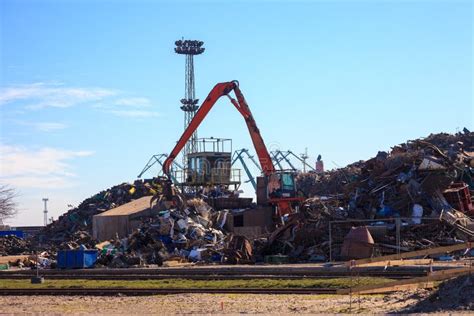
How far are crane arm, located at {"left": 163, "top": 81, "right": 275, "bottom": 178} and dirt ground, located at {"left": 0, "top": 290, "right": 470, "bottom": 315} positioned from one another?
107 feet

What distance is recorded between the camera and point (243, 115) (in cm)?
5916

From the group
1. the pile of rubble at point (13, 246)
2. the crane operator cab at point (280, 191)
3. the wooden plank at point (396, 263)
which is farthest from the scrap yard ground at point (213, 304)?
the pile of rubble at point (13, 246)

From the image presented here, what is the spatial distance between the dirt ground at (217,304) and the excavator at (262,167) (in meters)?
26.3

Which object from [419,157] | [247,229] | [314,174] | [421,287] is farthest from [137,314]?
[314,174]

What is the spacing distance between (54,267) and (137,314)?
894 inches

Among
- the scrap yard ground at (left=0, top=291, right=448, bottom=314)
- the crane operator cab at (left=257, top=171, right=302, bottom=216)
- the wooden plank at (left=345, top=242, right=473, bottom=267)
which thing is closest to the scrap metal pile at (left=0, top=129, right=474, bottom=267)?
the wooden plank at (left=345, top=242, right=473, bottom=267)

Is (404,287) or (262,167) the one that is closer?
(404,287)

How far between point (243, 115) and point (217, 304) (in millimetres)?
36829

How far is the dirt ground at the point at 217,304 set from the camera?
2084 cm

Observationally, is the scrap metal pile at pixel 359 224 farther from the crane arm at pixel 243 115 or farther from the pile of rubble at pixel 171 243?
the crane arm at pixel 243 115

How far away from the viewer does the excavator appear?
52.6m

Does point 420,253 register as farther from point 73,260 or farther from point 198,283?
point 73,260

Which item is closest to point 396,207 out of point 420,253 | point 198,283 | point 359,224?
point 359,224

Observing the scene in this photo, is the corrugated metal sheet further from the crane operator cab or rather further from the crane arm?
the crane operator cab
